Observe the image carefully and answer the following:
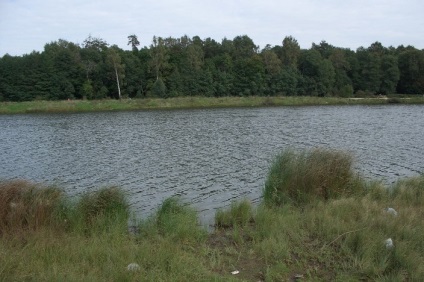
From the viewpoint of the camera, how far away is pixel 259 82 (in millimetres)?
100438

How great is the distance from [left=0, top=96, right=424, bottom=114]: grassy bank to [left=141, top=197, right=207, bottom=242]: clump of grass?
61.4 m

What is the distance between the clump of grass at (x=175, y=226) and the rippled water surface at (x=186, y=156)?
1.68 meters

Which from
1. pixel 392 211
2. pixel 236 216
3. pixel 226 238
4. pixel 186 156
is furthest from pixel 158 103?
pixel 392 211

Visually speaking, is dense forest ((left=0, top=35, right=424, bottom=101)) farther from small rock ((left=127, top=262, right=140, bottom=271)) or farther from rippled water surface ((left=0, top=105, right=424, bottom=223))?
small rock ((left=127, top=262, right=140, bottom=271))

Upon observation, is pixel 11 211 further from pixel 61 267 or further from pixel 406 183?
pixel 406 183

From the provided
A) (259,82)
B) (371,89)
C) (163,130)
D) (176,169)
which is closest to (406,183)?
(176,169)

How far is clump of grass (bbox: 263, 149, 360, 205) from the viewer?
12.8 meters

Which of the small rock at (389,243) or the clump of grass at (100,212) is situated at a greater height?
the clump of grass at (100,212)

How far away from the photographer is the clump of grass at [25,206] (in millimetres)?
9023

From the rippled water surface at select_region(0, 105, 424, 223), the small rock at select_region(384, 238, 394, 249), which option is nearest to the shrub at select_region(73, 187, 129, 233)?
the rippled water surface at select_region(0, 105, 424, 223)

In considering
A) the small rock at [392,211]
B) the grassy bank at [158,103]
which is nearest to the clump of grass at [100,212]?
the small rock at [392,211]

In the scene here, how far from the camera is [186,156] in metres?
24.4

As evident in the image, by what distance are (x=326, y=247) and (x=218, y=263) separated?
8.39 feet

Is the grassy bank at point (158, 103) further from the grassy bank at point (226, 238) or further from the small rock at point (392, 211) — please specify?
the small rock at point (392, 211)
